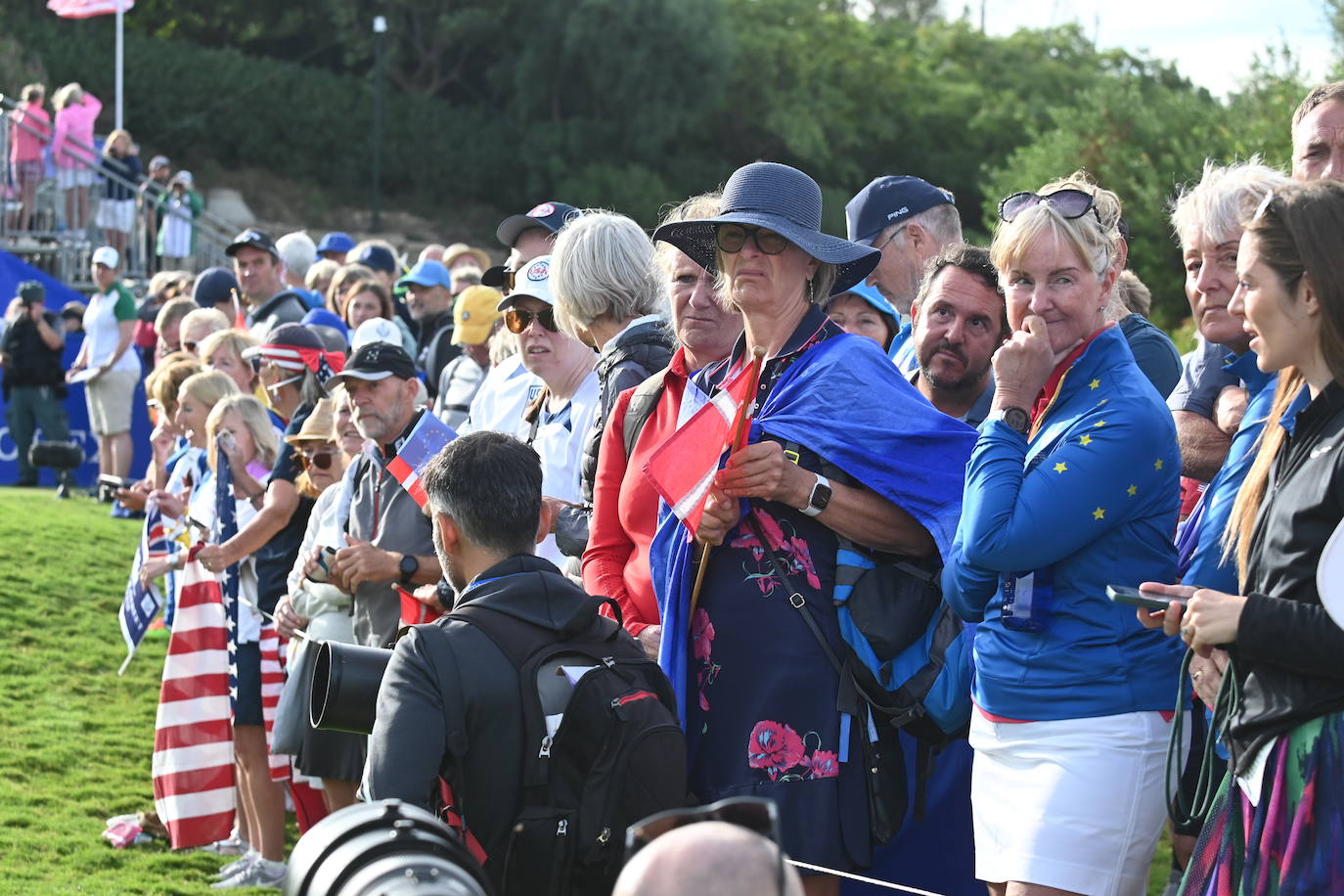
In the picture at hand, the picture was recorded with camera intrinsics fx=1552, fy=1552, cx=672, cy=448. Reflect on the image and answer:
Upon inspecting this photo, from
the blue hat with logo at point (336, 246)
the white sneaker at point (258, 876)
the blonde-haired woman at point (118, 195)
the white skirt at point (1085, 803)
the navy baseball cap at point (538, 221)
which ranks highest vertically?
the blonde-haired woman at point (118, 195)

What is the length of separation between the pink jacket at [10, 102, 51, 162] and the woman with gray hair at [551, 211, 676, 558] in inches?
634

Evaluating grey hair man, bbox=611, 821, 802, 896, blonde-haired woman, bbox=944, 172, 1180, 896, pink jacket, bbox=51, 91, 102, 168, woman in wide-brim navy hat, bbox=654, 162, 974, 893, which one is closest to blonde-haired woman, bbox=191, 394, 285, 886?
woman in wide-brim navy hat, bbox=654, 162, 974, 893

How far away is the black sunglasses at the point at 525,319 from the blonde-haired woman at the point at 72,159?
1614cm

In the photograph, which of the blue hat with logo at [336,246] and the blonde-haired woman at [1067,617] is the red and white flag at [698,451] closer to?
the blonde-haired woman at [1067,617]

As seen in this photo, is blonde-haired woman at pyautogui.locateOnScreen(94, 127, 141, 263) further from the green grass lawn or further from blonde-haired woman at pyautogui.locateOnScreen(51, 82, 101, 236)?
the green grass lawn

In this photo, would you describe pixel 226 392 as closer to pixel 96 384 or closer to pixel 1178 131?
pixel 96 384

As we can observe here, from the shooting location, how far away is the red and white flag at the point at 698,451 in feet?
11.6

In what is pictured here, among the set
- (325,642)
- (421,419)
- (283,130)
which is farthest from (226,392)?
(283,130)

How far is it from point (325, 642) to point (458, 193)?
126 feet

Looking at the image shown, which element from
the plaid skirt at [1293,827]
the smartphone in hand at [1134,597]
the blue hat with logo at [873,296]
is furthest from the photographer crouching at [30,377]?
the plaid skirt at [1293,827]

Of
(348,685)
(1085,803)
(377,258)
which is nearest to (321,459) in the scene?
(348,685)

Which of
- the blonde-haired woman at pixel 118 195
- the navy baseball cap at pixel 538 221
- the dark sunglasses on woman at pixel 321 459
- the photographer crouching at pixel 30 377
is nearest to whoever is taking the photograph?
the navy baseball cap at pixel 538 221

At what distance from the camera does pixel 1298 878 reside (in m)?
2.60

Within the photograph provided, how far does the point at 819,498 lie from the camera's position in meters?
3.46
